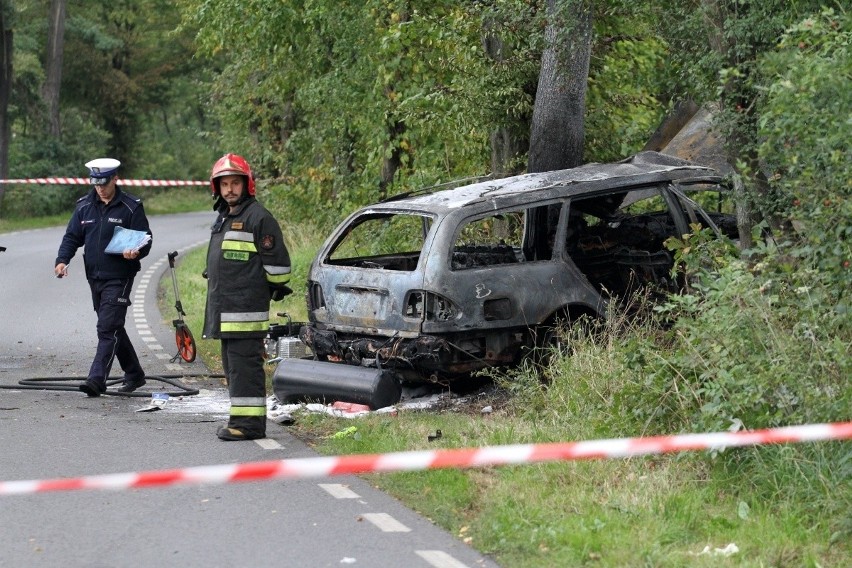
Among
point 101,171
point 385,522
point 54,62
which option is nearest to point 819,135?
point 385,522

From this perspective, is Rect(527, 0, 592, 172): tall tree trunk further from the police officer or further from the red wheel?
the police officer

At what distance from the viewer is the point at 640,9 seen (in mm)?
12695

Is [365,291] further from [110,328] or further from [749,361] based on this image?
[749,361]

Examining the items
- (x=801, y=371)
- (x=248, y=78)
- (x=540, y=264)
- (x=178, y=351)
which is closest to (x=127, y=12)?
(x=248, y=78)

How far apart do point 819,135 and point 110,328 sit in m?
6.27

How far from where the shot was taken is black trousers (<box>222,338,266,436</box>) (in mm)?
9797

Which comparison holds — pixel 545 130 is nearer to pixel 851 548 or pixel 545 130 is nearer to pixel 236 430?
pixel 236 430

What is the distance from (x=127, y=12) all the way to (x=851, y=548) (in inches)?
2142

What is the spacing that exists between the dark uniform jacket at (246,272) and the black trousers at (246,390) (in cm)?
12

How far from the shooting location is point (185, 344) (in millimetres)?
13984

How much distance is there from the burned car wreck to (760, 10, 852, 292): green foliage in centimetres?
183

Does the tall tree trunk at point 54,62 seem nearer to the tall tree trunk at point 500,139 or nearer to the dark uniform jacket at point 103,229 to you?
the tall tree trunk at point 500,139

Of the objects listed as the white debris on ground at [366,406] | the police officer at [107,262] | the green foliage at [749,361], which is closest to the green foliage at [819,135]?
the green foliage at [749,361]

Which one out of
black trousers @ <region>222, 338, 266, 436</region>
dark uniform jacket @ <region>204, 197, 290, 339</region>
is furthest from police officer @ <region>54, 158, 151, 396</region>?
black trousers @ <region>222, 338, 266, 436</region>
